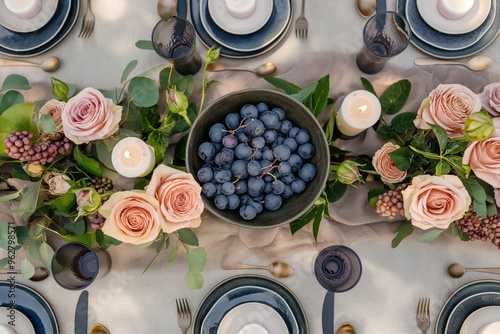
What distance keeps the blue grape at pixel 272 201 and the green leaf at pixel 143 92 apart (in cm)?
28

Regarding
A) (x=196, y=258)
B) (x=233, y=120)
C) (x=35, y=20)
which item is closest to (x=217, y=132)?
(x=233, y=120)

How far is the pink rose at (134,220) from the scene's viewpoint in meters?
0.62

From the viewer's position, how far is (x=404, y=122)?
81 cm

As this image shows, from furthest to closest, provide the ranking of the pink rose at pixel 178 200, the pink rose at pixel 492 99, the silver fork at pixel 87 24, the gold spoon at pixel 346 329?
1. the silver fork at pixel 87 24
2. the gold spoon at pixel 346 329
3. the pink rose at pixel 492 99
4. the pink rose at pixel 178 200

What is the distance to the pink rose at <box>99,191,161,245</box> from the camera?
62cm

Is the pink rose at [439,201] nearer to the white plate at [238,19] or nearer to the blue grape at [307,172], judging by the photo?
the blue grape at [307,172]

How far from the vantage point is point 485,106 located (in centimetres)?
74

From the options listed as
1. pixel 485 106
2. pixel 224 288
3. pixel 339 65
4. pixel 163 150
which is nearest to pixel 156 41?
pixel 163 150

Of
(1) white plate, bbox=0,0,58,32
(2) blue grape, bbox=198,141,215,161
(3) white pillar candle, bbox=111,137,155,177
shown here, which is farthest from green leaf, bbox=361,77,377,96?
(1) white plate, bbox=0,0,58,32

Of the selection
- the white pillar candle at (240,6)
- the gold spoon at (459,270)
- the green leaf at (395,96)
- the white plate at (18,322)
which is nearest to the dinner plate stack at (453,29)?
the green leaf at (395,96)

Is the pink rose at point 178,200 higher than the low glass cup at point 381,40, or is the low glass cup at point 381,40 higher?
the low glass cup at point 381,40

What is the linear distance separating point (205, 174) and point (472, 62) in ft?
2.17

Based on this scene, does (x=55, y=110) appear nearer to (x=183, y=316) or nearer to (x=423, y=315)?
(x=183, y=316)

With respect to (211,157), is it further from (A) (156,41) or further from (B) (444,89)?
(B) (444,89)
